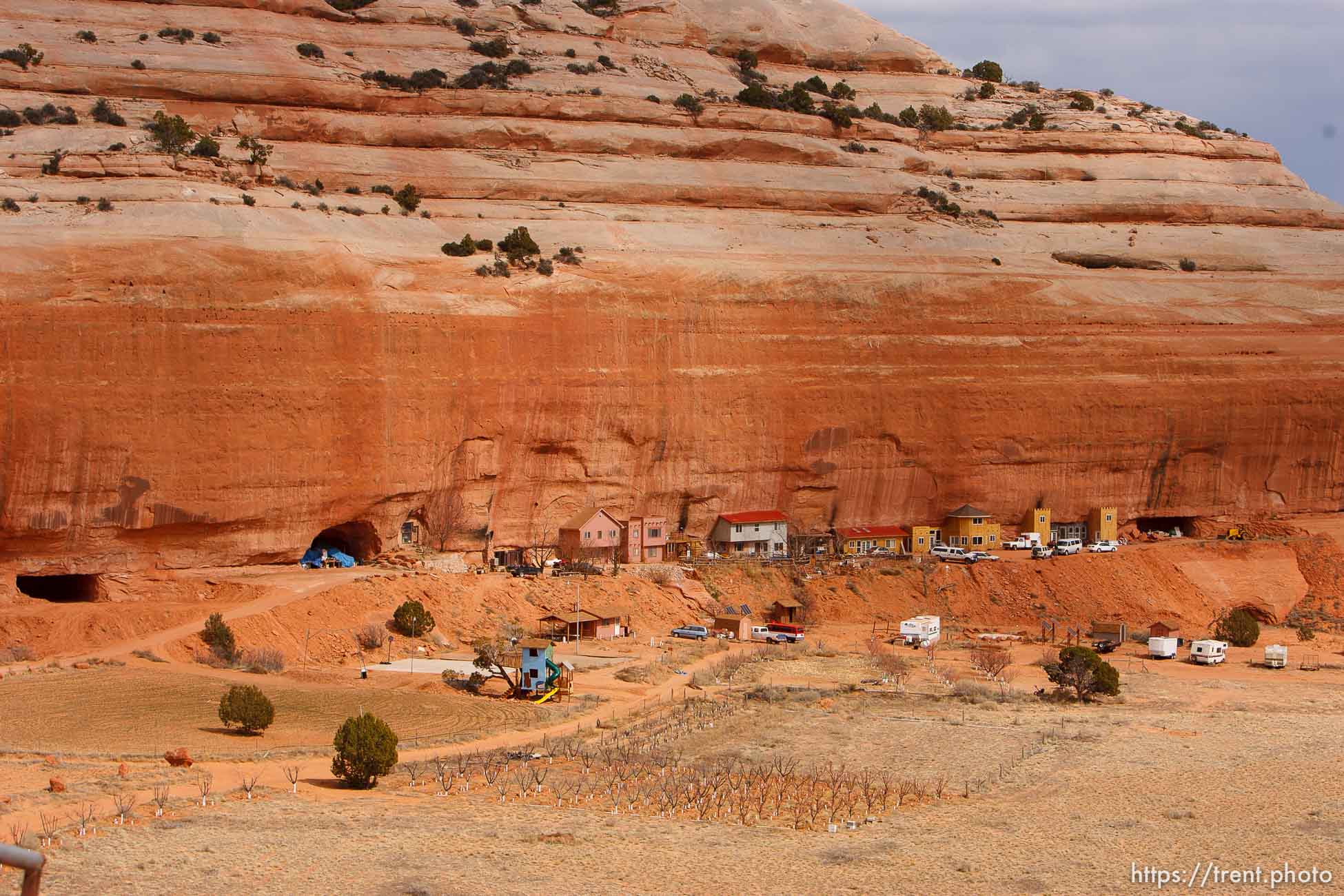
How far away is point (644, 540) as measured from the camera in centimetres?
5381

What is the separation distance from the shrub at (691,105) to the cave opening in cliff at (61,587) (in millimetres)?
36576

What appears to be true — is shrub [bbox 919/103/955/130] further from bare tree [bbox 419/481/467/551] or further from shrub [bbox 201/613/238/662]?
shrub [bbox 201/613/238/662]

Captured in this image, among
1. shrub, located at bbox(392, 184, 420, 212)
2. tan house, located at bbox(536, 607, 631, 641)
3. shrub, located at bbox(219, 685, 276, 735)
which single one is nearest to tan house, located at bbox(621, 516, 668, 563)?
tan house, located at bbox(536, 607, 631, 641)

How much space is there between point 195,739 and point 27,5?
152 feet

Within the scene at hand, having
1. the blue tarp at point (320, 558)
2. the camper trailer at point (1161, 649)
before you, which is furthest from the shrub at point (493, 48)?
the camper trailer at point (1161, 649)

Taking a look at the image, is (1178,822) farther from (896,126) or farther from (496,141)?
(896,126)

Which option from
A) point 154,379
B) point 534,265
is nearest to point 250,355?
point 154,379

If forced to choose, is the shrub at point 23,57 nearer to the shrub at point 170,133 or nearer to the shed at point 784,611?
the shrub at point 170,133

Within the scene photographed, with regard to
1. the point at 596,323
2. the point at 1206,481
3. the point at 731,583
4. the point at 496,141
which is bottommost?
the point at 731,583

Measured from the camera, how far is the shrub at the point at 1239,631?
170 feet

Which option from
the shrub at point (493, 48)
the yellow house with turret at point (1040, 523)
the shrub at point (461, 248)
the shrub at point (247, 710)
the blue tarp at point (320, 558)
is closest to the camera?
the shrub at point (247, 710)

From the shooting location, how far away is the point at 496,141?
65188mm

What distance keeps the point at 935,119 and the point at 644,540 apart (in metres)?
37.4

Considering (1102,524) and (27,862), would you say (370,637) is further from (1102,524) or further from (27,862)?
(27,862)
